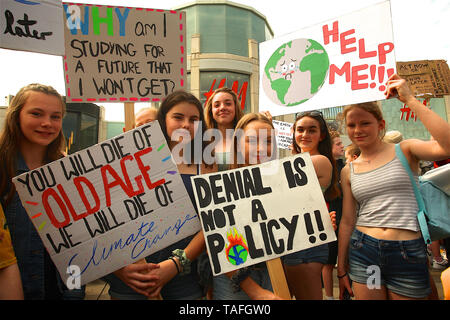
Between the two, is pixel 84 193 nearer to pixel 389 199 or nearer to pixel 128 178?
pixel 128 178

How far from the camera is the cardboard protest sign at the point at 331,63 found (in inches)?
75.1

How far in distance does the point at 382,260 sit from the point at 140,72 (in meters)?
2.15

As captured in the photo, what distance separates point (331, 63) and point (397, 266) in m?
1.48

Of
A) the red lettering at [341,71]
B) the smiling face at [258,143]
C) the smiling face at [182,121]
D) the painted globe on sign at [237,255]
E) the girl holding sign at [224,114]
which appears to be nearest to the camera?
the painted globe on sign at [237,255]

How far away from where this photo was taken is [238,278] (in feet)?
4.58

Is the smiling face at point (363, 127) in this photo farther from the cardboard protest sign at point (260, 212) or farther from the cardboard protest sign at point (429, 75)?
the cardboard protest sign at point (429, 75)

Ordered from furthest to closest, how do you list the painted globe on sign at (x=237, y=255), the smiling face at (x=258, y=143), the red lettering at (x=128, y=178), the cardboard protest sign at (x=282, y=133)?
the cardboard protest sign at (x=282, y=133), the smiling face at (x=258, y=143), the red lettering at (x=128, y=178), the painted globe on sign at (x=237, y=255)

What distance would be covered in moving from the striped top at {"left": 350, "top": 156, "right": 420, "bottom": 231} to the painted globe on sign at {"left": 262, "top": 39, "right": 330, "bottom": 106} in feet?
2.74

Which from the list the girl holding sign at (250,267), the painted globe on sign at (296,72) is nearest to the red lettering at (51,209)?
the girl holding sign at (250,267)

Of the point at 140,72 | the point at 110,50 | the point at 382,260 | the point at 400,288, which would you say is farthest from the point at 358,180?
the point at 110,50

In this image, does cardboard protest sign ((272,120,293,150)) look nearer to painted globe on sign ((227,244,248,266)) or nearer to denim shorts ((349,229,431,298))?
denim shorts ((349,229,431,298))

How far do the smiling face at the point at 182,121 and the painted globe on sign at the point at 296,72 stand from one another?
2.83 feet

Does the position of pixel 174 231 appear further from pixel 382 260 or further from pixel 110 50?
pixel 110 50

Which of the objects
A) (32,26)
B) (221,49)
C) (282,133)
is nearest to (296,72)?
(32,26)
